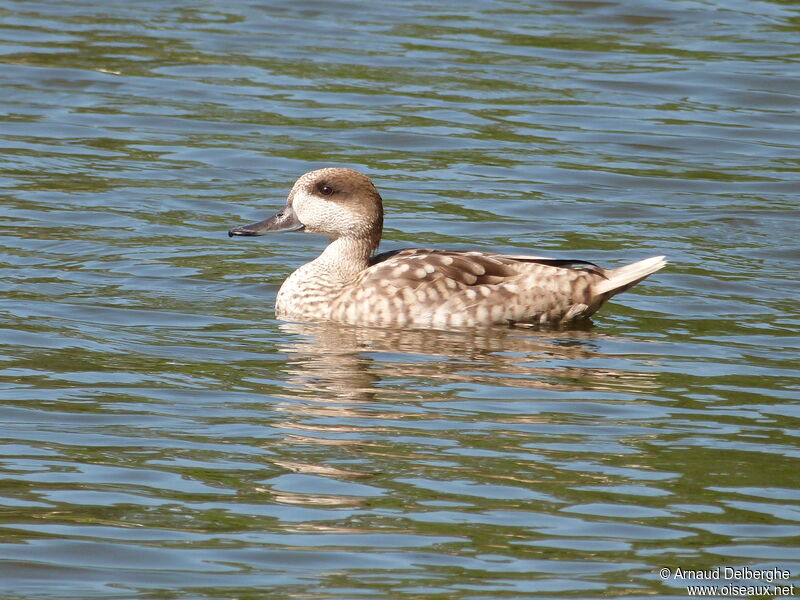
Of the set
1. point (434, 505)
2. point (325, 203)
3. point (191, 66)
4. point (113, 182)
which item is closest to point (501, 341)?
point (325, 203)

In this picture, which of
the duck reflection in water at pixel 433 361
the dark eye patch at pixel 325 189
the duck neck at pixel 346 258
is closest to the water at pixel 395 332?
the duck reflection in water at pixel 433 361

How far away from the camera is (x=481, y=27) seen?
1912 cm

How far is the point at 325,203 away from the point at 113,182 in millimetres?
3464

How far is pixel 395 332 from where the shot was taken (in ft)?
33.8

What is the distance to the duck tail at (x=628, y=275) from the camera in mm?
10289

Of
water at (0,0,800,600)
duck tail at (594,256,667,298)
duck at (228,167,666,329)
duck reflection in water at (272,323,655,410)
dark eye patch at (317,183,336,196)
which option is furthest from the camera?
dark eye patch at (317,183,336,196)

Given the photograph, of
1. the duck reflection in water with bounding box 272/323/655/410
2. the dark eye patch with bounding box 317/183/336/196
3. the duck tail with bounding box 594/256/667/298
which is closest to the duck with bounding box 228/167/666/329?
the duck tail with bounding box 594/256/667/298

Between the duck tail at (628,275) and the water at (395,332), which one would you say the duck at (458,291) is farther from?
the water at (395,332)

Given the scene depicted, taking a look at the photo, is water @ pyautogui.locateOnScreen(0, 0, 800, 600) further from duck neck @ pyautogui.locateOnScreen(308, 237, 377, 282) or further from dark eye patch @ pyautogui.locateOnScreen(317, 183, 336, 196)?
dark eye patch @ pyautogui.locateOnScreen(317, 183, 336, 196)

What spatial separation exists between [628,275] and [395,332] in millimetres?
1478

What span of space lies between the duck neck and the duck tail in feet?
5.33

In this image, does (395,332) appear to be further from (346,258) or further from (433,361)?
(346,258)

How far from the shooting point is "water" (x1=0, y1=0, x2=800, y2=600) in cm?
666

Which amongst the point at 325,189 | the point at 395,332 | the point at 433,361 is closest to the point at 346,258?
the point at 325,189
